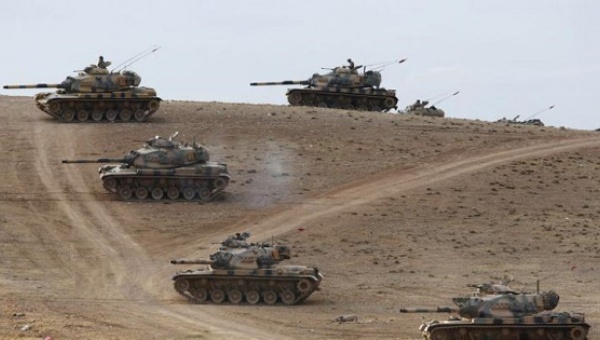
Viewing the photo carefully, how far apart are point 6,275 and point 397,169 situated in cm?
2526

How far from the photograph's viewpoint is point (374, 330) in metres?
42.2

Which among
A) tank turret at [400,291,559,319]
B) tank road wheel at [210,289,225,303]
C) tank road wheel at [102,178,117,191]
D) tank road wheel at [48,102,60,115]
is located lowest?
tank road wheel at [210,289,225,303]

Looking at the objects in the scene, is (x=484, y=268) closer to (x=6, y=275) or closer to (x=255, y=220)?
(x=255, y=220)

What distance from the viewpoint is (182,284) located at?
48062 mm

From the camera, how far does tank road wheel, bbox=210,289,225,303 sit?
48.0 metres

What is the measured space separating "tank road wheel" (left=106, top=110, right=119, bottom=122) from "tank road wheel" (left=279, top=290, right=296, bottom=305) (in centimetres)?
3380

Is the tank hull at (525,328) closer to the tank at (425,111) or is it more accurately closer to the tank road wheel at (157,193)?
the tank road wheel at (157,193)

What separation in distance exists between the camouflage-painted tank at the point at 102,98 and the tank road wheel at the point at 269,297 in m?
32.9

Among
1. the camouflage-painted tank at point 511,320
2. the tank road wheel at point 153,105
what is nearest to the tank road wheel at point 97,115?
the tank road wheel at point 153,105

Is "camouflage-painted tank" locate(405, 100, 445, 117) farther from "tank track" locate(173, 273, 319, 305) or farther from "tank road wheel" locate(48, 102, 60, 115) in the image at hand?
"tank track" locate(173, 273, 319, 305)

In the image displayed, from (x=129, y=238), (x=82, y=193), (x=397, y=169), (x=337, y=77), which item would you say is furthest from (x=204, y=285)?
(x=337, y=77)

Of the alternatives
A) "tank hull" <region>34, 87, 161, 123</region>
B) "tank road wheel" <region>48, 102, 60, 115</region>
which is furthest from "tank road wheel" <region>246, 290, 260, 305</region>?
"tank road wheel" <region>48, 102, 60, 115</region>

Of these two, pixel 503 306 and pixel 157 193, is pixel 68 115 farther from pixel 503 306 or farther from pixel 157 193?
pixel 503 306

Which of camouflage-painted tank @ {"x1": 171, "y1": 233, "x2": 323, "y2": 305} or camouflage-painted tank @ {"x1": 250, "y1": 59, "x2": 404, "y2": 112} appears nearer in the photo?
camouflage-painted tank @ {"x1": 171, "y1": 233, "x2": 323, "y2": 305}
